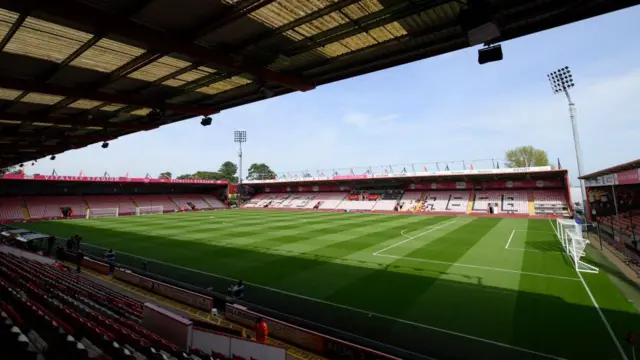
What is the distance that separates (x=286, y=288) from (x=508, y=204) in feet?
120

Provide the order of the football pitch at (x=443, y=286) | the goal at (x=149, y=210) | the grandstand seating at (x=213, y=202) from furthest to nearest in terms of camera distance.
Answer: the grandstand seating at (x=213, y=202)
the goal at (x=149, y=210)
the football pitch at (x=443, y=286)

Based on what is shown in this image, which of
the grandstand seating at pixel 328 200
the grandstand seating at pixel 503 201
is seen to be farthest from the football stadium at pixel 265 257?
the grandstand seating at pixel 328 200

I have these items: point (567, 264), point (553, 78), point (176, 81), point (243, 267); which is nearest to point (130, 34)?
point (176, 81)

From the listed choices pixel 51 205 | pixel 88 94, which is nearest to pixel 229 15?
pixel 88 94

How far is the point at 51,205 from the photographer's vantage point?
39281 millimetres

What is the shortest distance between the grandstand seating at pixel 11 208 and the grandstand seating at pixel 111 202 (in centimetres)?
720

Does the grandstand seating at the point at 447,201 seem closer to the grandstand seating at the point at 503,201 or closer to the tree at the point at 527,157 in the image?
the grandstand seating at the point at 503,201

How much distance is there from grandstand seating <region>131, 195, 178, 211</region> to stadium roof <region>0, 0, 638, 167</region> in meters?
44.0

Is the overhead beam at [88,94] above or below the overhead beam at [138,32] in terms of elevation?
above

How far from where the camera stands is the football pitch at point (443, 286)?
7082mm

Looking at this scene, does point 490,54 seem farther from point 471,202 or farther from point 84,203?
point 84,203

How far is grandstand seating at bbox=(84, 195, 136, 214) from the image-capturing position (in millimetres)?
43062

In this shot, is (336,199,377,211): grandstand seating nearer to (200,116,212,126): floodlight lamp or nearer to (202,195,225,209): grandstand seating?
(202,195,225,209): grandstand seating

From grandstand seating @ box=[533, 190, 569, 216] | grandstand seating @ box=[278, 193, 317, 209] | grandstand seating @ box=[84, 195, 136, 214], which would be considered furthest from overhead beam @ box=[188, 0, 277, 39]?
grandstand seating @ box=[278, 193, 317, 209]
